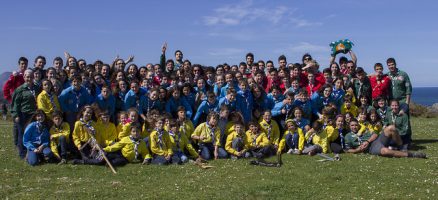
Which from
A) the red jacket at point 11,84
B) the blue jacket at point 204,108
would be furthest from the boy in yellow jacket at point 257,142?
the red jacket at point 11,84

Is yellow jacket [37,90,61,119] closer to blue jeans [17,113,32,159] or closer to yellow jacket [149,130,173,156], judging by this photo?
blue jeans [17,113,32,159]

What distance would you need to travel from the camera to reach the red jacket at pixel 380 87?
668 inches

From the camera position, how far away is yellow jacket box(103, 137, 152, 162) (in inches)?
536

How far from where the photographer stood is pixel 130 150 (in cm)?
1367

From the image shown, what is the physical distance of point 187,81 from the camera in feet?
54.1

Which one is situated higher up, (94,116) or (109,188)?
(94,116)

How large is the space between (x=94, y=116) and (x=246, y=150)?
196 inches

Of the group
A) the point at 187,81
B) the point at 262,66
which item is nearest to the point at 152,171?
the point at 187,81

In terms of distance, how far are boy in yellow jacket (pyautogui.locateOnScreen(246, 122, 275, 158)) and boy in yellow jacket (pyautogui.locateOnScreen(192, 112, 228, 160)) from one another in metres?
0.91

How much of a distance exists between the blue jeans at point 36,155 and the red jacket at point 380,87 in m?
11.3

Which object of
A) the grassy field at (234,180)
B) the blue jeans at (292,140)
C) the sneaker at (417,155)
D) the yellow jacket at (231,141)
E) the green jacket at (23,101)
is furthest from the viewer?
the blue jeans at (292,140)

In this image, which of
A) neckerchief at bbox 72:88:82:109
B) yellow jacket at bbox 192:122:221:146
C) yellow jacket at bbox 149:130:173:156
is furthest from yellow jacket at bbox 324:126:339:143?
neckerchief at bbox 72:88:82:109

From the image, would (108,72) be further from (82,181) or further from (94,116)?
(82,181)

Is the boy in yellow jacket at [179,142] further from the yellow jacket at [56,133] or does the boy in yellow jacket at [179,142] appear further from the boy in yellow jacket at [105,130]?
the yellow jacket at [56,133]
